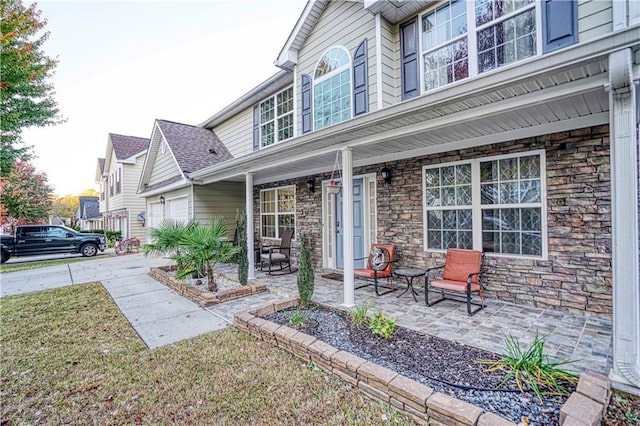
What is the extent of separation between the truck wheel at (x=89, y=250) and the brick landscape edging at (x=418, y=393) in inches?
573

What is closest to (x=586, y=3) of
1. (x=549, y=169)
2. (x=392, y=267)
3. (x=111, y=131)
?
(x=549, y=169)

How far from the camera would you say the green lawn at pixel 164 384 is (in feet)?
7.69

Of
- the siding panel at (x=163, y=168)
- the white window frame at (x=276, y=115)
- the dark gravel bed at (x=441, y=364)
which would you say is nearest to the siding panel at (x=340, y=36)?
the white window frame at (x=276, y=115)

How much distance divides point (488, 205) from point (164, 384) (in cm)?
499

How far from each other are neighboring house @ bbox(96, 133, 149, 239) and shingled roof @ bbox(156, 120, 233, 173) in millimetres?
8618

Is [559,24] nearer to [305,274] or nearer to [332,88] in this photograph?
[332,88]

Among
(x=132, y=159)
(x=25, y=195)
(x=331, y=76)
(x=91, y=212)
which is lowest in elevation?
(x=91, y=212)

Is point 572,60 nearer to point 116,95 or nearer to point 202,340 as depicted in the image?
point 202,340

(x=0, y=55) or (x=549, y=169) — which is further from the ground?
(x=0, y=55)

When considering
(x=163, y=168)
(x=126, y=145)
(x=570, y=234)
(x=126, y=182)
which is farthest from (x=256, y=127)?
(x=126, y=145)

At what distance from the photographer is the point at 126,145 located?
754 inches

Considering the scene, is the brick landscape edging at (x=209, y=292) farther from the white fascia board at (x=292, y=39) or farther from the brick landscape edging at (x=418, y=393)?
the white fascia board at (x=292, y=39)

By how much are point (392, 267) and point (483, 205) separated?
1968 millimetres

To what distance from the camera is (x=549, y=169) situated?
14.1 feet
